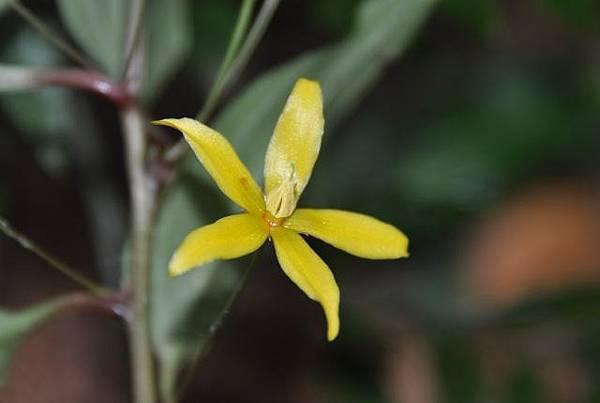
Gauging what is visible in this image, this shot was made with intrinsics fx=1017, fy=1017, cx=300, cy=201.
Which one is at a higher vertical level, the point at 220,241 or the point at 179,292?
the point at 220,241

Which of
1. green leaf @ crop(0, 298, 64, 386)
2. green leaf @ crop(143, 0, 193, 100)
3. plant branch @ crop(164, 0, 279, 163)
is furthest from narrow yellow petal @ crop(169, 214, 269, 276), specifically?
green leaf @ crop(143, 0, 193, 100)

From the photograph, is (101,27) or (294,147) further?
(101,27)

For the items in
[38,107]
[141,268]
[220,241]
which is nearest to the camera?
[220,241]

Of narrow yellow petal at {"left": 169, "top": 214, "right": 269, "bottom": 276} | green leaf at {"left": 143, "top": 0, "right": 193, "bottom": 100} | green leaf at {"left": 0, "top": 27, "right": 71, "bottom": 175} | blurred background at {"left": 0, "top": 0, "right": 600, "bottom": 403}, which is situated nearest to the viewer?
narrow yellow petal at {"left": 169, "top": 214, "right": 269, "bottom": 276}

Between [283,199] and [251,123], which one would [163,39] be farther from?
[283,199]

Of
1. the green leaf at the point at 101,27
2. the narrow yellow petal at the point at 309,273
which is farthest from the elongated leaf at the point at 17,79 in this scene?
the narrow yellow petal at the point at 309,273

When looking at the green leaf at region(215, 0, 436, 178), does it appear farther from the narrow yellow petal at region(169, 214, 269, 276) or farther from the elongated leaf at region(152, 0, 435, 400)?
the narrow yellow petal at region(169, 214, 269, 276)

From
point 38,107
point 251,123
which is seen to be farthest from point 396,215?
point 251,123

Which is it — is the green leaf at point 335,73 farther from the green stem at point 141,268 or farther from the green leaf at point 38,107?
the green leaf at point 38,107
